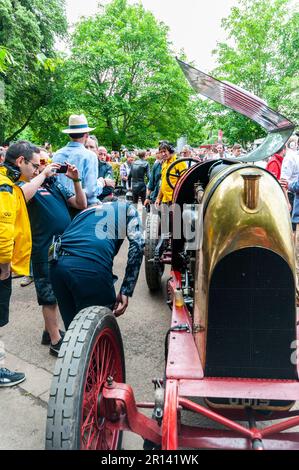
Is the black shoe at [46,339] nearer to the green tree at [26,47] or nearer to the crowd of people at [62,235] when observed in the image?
the crowd of people at [62,235]

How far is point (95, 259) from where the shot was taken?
239 centimetres

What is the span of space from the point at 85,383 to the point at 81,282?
2.71 ft

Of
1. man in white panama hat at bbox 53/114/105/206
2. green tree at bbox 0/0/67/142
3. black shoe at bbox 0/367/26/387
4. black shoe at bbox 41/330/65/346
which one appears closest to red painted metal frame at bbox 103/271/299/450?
black shoe at bbox 0/367/26/387

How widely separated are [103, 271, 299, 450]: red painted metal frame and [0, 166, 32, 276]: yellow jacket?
1194 millimetres

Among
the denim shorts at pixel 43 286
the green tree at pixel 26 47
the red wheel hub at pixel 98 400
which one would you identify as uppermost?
the green tree at pixel 26 47

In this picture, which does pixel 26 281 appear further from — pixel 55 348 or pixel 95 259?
pixel 95 259

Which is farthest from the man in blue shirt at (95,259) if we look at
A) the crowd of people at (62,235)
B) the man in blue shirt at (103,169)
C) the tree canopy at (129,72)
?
the tree canopy at (129,72)

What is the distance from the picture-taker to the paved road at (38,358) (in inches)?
97.9

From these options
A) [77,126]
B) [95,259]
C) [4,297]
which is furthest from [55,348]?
[77,126]

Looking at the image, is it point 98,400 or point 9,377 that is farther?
point 9,377

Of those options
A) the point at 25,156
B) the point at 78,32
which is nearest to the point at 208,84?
the point at 25,156

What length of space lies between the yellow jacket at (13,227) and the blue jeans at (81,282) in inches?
13.7
